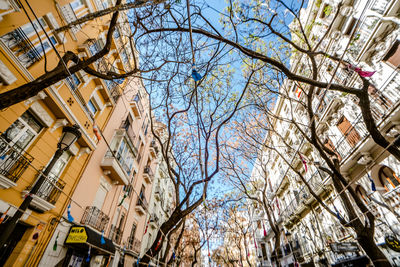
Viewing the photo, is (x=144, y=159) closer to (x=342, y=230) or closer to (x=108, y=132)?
(x=108, y=132)

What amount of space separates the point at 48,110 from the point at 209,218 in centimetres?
1736

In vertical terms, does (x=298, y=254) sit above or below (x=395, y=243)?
above

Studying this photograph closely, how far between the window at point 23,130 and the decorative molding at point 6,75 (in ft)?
4.50

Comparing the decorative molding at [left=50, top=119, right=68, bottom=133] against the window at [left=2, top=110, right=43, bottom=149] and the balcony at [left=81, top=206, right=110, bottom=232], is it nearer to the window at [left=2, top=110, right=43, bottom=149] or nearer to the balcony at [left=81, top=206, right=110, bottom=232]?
the window at [left=2, top=110, right=43, bottom=149]

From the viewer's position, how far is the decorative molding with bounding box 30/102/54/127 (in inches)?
278

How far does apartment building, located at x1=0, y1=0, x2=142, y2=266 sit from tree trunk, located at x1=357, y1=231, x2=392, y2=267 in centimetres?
619

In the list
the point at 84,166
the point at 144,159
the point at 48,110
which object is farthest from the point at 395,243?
the point at 144,159

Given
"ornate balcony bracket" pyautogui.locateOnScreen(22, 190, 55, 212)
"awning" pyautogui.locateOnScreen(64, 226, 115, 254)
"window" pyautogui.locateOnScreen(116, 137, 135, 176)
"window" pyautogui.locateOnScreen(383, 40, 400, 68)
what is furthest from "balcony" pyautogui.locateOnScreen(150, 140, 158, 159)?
"window" pyautogui.locateOnScreen(383, 40, 400, 68)

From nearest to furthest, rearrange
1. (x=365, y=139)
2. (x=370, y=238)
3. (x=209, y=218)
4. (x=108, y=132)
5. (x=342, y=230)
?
1. (x=370, y=238)
2. (x=365, y=139)
3. (x=342, y=230)
4. (x=108, y=132)
5. (x=209, y=218)

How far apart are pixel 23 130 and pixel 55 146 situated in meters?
1.40

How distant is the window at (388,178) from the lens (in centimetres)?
818

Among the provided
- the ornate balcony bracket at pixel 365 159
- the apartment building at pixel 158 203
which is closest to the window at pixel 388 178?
the ornate balcony bracket at pixel 365 159

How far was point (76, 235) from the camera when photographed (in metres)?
7.93

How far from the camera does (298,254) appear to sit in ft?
51.5
